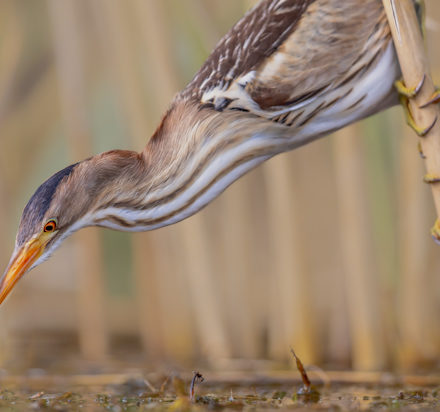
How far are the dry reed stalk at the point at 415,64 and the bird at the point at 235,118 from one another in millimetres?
57

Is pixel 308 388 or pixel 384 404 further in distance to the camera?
pixel 308 388

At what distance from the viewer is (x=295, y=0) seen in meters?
1.50

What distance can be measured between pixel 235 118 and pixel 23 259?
449 mm

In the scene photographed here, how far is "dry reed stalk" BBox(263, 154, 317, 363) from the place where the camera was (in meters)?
2.40

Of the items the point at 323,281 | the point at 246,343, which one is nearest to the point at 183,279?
the point at 246,343

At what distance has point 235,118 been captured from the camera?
1421 millimetres

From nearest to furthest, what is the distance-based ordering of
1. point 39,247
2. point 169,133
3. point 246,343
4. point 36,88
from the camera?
1. point 39,247
2. point 169,133
3. point 246,343
4. point 36,88

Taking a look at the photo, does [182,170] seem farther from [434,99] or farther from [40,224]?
[434,99]

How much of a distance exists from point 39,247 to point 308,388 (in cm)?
59

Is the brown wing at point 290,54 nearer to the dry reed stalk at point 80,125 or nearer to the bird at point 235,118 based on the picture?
the bird at point 235,118

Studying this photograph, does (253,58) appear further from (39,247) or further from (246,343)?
(246,343)

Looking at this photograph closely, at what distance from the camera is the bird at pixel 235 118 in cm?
135

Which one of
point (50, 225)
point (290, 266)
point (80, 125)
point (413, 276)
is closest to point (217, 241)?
point (290, 266)

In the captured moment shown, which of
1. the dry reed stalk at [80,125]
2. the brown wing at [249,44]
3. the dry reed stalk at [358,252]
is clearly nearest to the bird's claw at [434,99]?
the brown wing at [249,44]
